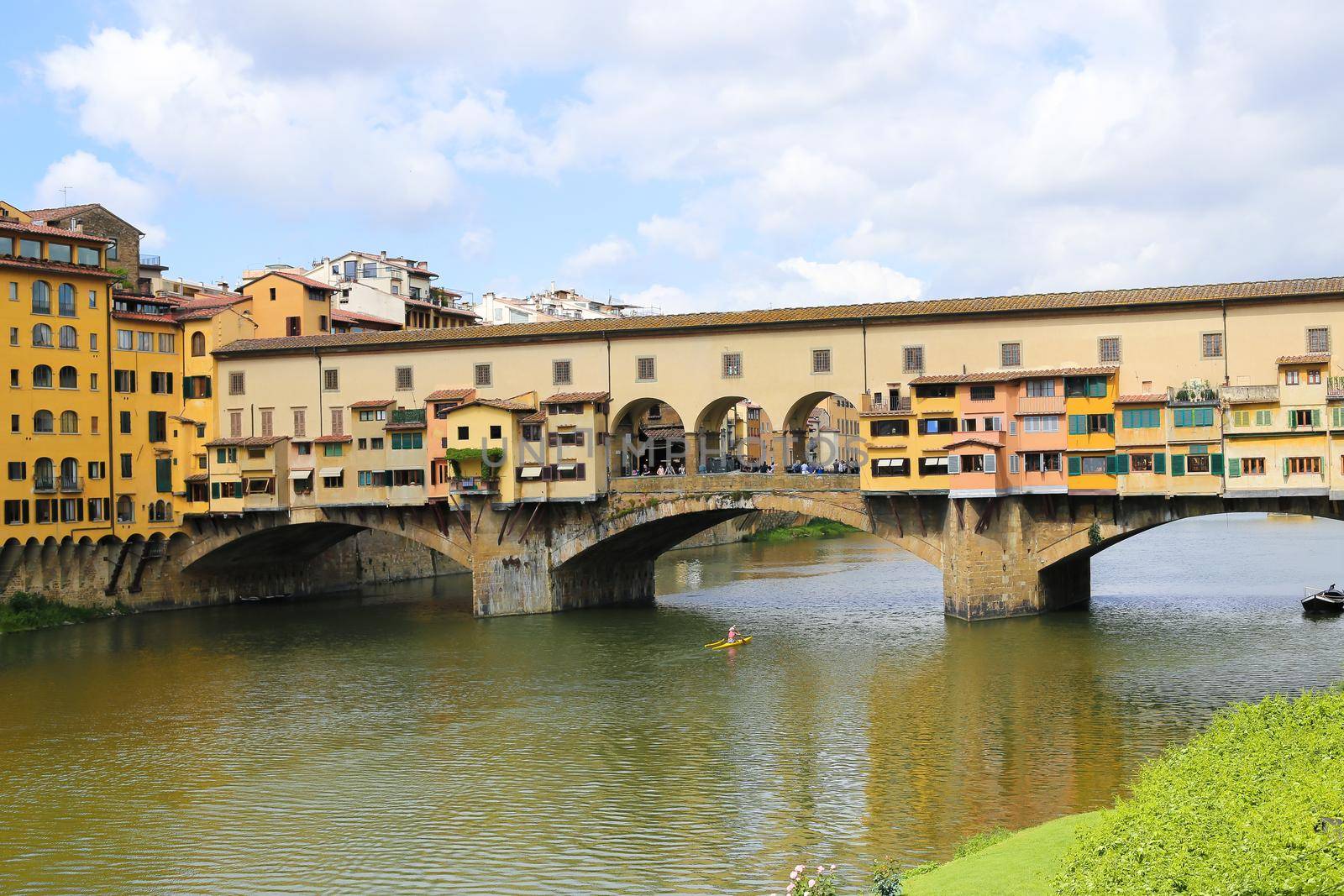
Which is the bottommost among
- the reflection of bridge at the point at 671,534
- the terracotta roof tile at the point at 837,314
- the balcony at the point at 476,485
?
the reflection of bridge at the point at 671,534

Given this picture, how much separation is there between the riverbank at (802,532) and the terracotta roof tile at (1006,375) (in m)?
47.4

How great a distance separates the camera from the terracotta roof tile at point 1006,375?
4675 cm

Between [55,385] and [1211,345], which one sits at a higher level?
[55,385]

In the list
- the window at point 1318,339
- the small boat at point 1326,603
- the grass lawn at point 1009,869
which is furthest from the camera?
the small boat at point 1326,603

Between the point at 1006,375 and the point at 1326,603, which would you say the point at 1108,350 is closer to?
the point at 1006,375

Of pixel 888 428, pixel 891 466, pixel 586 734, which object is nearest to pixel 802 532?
pixel 888 428

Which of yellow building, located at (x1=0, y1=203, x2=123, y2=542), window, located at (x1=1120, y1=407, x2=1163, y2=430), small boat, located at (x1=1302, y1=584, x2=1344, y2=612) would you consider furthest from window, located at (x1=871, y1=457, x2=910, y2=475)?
yellow building, located at (x1=0, y1=203, x2=123, y2=542)

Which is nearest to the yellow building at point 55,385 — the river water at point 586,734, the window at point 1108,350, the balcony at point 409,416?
the river water at point 586,734

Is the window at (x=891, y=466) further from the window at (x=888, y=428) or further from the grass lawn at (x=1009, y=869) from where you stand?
the grass lawn at (x=1009, y=869)

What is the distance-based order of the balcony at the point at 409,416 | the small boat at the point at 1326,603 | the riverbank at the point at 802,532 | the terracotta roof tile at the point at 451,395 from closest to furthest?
the small boat at the point at 1326,603 → the terracotta roof tile at the point at 451,395 → the balcony at the point at 409,416 → the riverbank at the point at 802,532

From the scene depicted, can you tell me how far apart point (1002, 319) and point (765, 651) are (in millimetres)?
14530

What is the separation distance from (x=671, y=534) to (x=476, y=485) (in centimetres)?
939

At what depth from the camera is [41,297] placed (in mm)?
55375

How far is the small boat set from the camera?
164 ft
